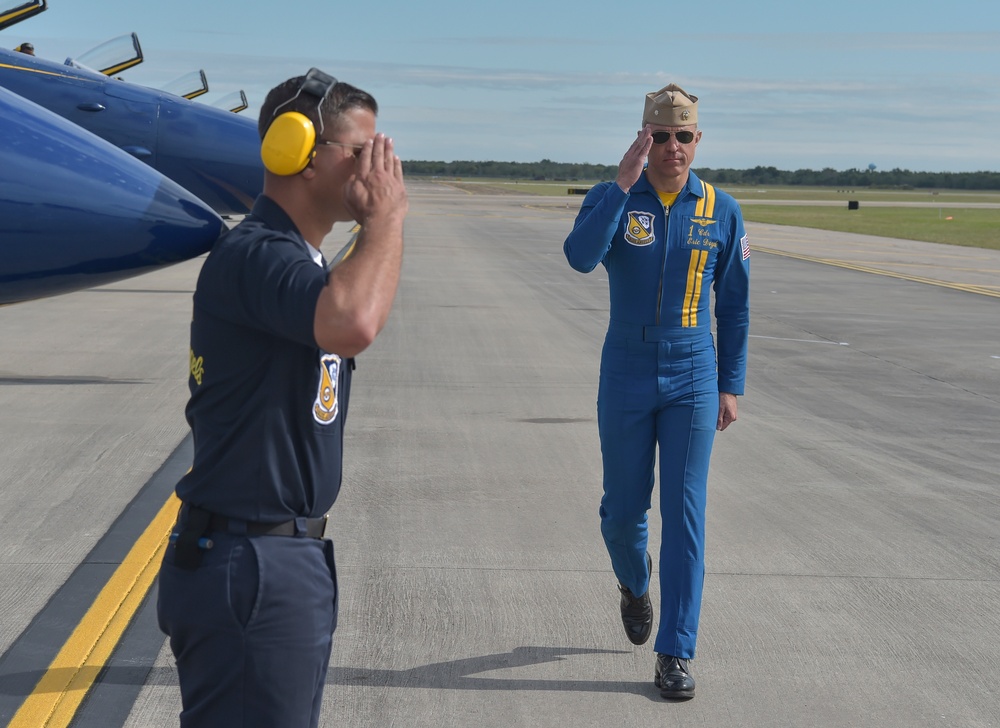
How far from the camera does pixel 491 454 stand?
776 cm

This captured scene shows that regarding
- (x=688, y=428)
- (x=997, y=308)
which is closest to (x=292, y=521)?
(x=688, y=428)

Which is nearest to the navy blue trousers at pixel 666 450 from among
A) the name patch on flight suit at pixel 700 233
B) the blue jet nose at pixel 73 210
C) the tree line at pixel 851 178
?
the name patch on flight suit at pixel 700 233

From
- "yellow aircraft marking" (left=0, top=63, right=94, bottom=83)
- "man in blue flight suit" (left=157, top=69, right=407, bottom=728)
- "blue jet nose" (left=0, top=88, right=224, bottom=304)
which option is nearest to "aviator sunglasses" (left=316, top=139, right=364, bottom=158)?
"man in blue flight suit" (left=157, top=69, right=407, bottom=728)

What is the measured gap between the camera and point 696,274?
422 centimetres

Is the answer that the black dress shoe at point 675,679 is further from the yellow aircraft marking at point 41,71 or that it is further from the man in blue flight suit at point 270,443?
the yellow aircraft marking at point 41,71

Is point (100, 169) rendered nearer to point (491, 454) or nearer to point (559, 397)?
point (491, 454)

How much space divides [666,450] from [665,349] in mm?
347

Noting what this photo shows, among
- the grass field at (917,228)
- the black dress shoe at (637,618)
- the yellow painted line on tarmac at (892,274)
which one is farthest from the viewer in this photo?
the grass field at (917,228)

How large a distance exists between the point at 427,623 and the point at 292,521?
2470 millimetres

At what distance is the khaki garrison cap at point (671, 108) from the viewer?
4.14m

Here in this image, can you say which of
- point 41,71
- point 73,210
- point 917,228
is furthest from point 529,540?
point 917,228

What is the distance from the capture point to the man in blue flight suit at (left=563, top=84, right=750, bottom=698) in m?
4.09

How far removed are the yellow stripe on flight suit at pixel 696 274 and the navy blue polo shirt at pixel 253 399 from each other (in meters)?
2.09

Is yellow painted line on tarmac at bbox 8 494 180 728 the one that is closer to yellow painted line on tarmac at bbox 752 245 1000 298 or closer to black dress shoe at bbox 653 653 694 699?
black dress shoe at bbox 653 653 694 699
